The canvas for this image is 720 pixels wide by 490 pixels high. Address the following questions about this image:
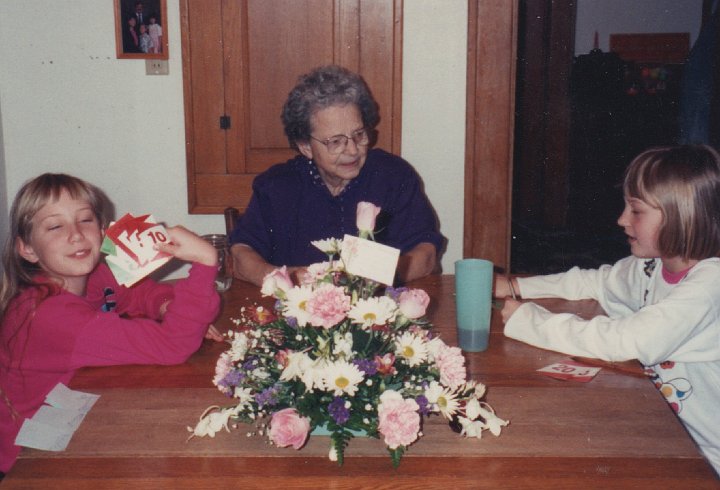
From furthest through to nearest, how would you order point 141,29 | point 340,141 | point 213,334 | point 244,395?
point 141,29 < point 340,141 < point 213,334 < point 244,395

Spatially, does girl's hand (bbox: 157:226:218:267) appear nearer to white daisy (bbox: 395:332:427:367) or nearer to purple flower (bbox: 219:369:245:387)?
purple flower (bbox: 219:369:245:387)

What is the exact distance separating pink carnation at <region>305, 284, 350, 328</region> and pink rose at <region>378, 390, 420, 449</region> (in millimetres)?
135

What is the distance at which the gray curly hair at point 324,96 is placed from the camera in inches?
91.8

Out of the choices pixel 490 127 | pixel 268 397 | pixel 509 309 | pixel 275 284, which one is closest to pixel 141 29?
pixel 490 127

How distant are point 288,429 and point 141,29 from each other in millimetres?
2379

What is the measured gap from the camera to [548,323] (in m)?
1.56

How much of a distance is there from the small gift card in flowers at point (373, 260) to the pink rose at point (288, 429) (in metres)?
0.23

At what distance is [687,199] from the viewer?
65.7 inches

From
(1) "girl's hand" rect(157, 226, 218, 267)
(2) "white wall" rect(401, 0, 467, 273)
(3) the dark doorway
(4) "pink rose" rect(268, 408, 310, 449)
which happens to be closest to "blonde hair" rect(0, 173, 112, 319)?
(1) "girl's hand" rect(157, 226, 218, 267)

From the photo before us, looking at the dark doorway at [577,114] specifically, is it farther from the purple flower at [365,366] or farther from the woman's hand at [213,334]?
the purple flower at [365,366]

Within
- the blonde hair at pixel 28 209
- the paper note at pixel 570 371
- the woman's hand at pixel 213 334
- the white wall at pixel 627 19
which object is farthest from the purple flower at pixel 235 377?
the white wall at pixel 627 19

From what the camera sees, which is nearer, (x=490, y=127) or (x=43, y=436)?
(x=43, y=436)

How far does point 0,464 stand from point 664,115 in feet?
16.3

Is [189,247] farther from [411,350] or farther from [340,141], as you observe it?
[340,141]
